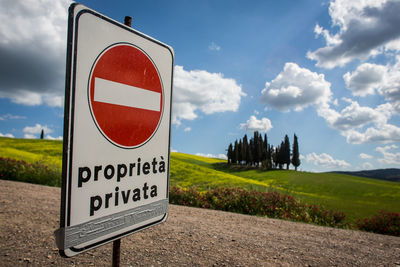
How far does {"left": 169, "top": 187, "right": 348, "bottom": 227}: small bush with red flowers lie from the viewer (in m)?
8.88

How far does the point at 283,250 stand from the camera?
4.33 meters

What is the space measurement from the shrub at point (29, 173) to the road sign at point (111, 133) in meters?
13.5

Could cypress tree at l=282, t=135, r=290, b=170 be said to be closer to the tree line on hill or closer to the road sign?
the tree line on hill

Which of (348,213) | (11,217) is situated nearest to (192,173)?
(348,213)

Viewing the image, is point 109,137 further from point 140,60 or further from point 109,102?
point 140,60

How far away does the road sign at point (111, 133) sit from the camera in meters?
1.33

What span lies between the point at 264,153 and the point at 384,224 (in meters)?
46.4

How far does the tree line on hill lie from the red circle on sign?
4942 cm

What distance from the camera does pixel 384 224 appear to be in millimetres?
7934

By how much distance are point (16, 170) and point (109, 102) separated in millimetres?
16063

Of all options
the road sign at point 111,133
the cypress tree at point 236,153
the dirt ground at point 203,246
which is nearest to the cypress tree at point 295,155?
the cypress tree at point 236,153

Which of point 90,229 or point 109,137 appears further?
point 109,137

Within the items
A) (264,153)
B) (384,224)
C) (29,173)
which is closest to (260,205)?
(384,224)

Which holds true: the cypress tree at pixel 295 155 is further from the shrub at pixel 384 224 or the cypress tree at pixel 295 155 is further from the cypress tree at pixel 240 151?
the shrub at pixel 384 224
